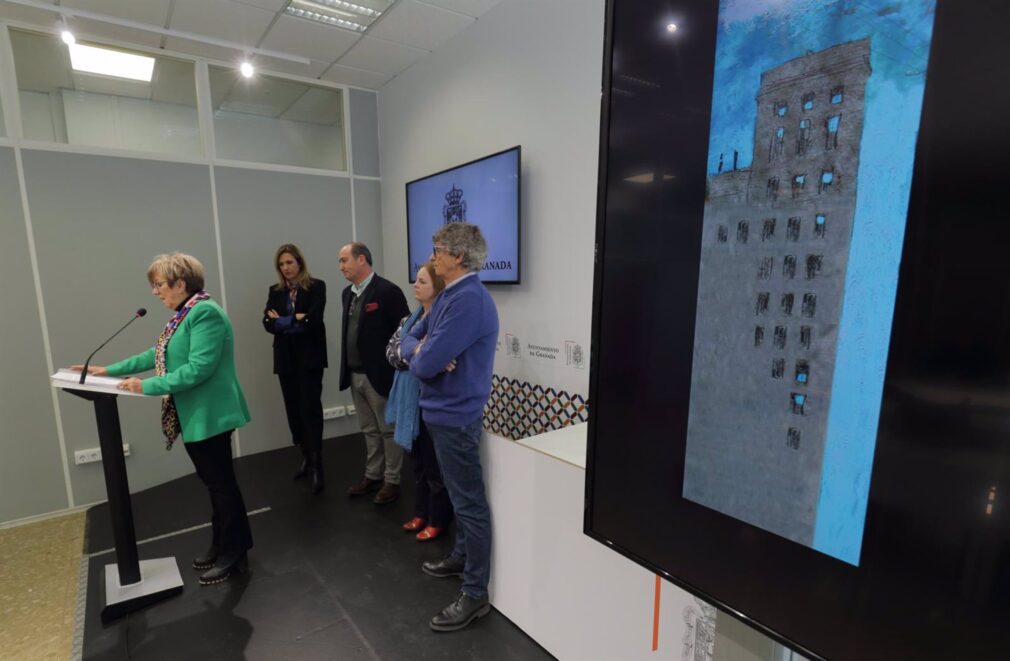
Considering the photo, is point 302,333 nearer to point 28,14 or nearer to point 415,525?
point 415,525

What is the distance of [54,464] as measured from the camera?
2984 millimetres

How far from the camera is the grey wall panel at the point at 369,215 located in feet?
13.4

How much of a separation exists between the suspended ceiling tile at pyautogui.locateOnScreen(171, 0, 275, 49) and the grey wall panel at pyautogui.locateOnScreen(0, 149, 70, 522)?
50.3 inches

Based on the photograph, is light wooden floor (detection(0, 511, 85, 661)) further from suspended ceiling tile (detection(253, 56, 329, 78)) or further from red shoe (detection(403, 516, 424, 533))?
suspended ceiling tile (detection(253, 56, 329, 78))

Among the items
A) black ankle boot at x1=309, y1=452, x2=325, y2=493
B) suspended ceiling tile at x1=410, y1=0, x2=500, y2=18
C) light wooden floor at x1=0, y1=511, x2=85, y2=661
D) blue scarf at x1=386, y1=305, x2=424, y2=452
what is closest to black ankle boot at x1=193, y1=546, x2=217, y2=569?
light wooden floor at x1=0, y1=511, x2=85, y2=661

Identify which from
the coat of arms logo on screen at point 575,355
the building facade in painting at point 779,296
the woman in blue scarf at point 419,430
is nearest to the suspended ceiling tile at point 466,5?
the woman in blue scarf at point 419,430

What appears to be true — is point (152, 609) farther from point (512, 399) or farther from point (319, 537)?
point (512, 399)

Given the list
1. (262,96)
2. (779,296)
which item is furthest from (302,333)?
(779,296)

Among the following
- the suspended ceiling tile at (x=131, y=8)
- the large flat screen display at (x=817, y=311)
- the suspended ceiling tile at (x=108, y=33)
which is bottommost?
the large flat screen display at (x=817, y=311)

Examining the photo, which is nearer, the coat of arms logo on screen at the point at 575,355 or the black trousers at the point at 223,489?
the black trousers at the point at 223,489

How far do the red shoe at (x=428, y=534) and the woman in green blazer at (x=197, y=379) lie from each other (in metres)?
0.89

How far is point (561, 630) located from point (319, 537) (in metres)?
1.53

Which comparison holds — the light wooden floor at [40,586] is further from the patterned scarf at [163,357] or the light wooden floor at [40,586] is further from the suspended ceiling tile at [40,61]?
the suspended ceiling tile at [40,61]

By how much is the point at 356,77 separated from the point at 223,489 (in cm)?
314
